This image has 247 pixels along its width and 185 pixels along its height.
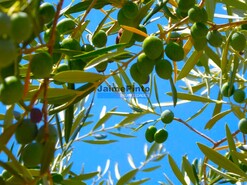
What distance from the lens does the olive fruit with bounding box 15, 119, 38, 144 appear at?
0.88m

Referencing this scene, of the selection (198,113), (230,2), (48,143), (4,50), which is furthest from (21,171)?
(198,113)

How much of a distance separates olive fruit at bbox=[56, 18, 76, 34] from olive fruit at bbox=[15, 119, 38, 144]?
1.62 ft

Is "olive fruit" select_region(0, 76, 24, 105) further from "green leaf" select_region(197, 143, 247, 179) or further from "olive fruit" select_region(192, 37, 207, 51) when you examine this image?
"green leaf" select_region(197, 143, 247, 179)

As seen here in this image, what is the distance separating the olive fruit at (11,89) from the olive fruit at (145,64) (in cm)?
36

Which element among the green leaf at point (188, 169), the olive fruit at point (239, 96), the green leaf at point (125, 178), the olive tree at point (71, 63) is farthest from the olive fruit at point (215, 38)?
the green leaf at point (125, 178)

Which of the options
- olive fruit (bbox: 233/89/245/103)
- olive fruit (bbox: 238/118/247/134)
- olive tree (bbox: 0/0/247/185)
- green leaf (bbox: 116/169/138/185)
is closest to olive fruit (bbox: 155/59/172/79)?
olive tree (bbox: 0/0/247/185)

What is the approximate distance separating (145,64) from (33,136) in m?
0.34

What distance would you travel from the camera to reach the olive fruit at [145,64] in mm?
1145

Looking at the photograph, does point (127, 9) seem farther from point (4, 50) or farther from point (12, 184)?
point (4, 50)

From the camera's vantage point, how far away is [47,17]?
113 cm

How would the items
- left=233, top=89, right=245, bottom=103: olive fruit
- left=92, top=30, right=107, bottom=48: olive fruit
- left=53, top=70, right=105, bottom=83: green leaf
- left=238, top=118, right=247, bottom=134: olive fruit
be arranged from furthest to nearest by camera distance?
1. left=233, top=89, right=245, bottom=103: olive fruit
2. left=238, top=118, right=247, bottom=134: olive fruit
3. left=92, top=30, right=107, bottom=48: olive fruit
4. left=53, top=70, right=105, bottom=83: green leaf

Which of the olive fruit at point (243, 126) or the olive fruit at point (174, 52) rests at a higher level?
the olive fruit at point (174, 52)

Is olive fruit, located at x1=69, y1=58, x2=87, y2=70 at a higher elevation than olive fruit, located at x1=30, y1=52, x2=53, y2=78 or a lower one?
lower

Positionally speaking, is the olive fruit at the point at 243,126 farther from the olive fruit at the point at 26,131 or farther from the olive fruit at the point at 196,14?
the olive fruit at the point at 26,131
